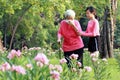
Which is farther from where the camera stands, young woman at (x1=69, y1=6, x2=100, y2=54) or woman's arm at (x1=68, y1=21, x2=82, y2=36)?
woman's arm at (x1=68, y1=21, x2=82, y2=36)

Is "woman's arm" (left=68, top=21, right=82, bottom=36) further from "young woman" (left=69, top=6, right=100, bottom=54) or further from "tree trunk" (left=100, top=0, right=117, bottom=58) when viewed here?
"tree trunk" (left=100, top=0, right=117, bottom=58)

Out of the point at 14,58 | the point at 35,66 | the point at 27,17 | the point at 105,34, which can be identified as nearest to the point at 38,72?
the point at 35,66

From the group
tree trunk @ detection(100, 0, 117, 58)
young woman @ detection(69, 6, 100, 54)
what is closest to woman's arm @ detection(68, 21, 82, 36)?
young woman @ detection(69, 6, 100, 54)

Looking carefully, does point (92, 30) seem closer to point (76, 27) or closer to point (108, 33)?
point (76, 27)

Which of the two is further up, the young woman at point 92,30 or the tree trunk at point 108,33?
the young woman at point 92,30

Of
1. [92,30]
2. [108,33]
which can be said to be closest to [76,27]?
[92,30]

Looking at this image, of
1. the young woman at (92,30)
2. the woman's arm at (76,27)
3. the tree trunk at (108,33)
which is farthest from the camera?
the tree trunk at (108,33)

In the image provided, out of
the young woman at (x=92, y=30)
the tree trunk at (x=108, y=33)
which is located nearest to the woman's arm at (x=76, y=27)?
the young woman at (x=92, y=30)

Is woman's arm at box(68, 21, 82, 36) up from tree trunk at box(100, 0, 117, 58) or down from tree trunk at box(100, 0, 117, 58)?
up

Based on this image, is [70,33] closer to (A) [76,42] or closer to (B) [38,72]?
(A) [76,42]

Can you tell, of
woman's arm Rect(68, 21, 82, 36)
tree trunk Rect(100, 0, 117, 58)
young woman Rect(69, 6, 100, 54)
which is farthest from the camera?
tree trunk Rect(100, 0, 117, 58)

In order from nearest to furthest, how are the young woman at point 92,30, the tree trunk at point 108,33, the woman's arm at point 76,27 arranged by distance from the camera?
the young woman at point 92,30 → the woman's arm at point 76,27 → the tree trunk at point 108,33

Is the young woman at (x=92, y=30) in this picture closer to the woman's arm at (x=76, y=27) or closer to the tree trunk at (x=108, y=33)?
the woman's arm at (x=76, y=27)

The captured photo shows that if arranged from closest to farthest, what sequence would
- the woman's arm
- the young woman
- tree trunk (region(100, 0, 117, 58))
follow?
1. the young woman
2. the woman's arm
3. tree trunk (region(100, 0, 117, 58))
